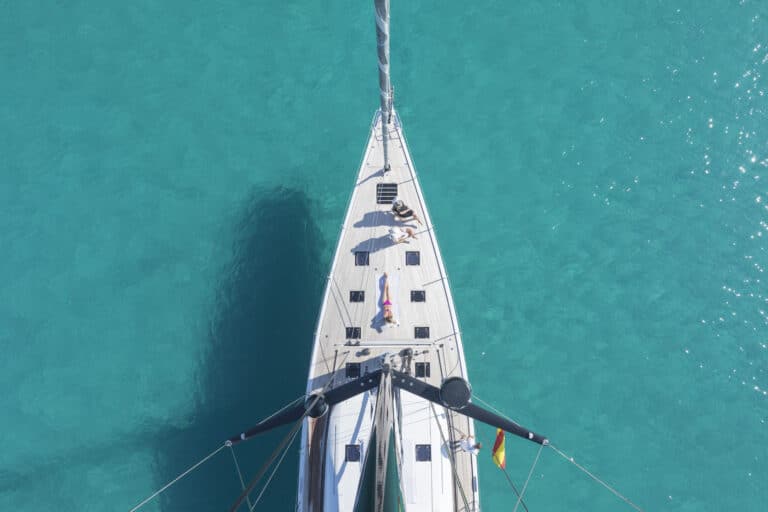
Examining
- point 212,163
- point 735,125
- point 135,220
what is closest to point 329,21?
point 212,163

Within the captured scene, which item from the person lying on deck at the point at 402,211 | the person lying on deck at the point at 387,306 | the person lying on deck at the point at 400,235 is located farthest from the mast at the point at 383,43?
the person lying on deck at the point at 387,306

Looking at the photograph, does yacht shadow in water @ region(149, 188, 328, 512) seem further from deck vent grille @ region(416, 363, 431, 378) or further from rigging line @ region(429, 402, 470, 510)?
rigging line @ region(429, 402, 470, 510)

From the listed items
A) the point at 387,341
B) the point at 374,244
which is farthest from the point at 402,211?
the point at 387,341

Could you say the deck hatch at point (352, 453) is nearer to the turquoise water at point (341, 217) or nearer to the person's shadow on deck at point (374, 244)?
the turquoise water at point (341, 217)

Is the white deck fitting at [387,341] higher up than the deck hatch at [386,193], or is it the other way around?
the deck hatch at [386,193]

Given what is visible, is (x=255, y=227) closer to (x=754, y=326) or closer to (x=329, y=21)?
(x=329, y=21)

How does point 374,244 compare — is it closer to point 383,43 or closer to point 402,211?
point 402,211
